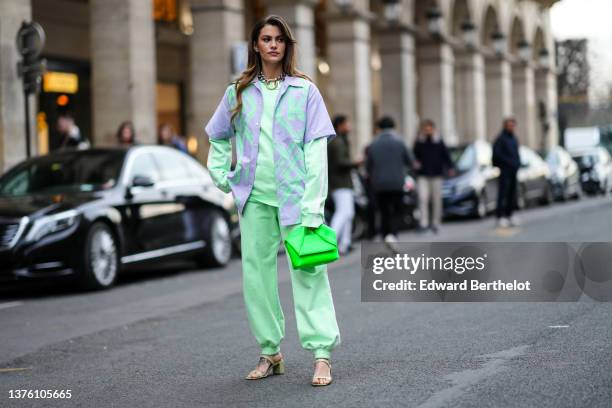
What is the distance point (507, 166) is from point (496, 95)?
24192 millimetres

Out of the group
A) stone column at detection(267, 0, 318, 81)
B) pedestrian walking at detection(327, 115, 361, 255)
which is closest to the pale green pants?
pedestrian walking at detection(327, 115, 361, 255)

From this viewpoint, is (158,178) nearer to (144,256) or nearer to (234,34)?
(144,256)

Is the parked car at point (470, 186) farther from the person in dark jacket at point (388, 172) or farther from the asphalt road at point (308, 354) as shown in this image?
the asphalt road at point (308, 354)

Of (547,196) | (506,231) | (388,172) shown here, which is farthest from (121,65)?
(547,196)

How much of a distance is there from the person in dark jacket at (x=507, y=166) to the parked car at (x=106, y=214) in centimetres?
619

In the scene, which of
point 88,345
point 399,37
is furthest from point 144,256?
point 399,37

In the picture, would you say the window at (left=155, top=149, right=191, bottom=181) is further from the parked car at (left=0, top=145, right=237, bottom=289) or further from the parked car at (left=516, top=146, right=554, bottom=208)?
the parked car at (left=516, top=146, right=554, bottom=208)

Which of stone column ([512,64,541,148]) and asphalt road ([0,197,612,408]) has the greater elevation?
stone column ([512,64,541,148])

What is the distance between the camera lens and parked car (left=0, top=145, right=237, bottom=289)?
476 inches

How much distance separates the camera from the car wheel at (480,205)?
23609 mm

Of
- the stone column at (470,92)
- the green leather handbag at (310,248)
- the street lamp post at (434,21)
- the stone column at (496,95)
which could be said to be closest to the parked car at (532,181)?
the street lamp post at (434,21)

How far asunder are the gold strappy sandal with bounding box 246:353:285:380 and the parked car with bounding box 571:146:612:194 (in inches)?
1230

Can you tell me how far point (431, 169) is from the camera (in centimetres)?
2064

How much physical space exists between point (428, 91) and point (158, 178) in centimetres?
2257
